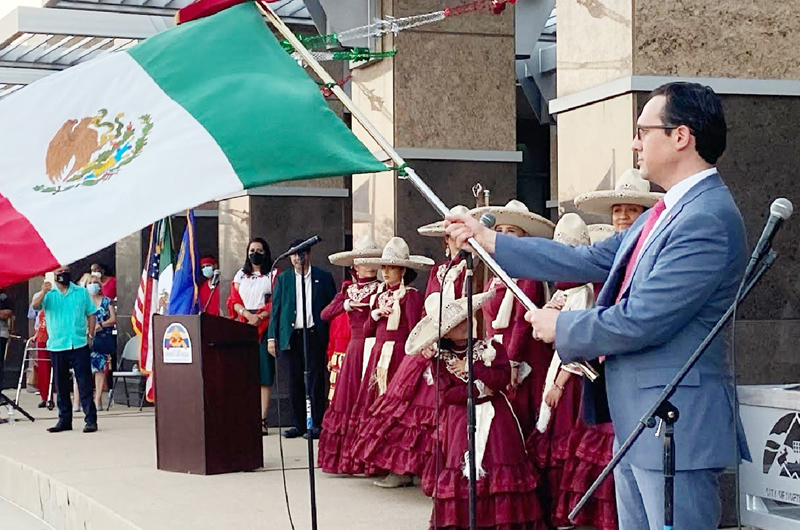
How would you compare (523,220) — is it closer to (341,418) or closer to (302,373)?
(341,418)

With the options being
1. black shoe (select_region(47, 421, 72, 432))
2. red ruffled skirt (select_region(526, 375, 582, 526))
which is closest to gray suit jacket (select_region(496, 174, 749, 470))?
red ruffled skirt (select_region(526, 375, 582, 526))

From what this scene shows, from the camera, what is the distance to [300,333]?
12.1m

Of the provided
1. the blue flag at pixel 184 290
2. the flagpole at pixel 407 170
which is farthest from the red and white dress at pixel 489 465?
the blue flag at pixel 184 290

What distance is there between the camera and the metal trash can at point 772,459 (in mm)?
5398

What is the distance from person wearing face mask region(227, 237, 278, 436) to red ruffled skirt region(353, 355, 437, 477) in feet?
12.9

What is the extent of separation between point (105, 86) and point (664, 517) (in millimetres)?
2771

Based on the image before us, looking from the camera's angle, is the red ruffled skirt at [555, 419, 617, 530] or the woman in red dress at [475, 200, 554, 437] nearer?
the red ruffled skirt at [555, 419, 617, 530]

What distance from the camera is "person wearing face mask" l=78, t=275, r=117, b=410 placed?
1695 centimetres

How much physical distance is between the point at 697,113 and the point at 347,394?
21.1 feet

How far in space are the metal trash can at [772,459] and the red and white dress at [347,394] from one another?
13.2 ft

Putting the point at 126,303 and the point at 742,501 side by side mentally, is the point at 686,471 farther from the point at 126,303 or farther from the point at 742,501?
the point at 126,303

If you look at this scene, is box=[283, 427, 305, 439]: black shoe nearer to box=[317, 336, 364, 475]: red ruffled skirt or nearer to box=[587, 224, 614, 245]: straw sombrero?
box=[317, 336, 364, 475]: red ruffled skirt

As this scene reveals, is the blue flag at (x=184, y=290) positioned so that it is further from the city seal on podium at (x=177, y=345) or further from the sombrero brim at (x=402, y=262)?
the sombrero brim at (x=402, y=262)

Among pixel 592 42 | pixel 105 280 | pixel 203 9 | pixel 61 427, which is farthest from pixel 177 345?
pixel 105 280
